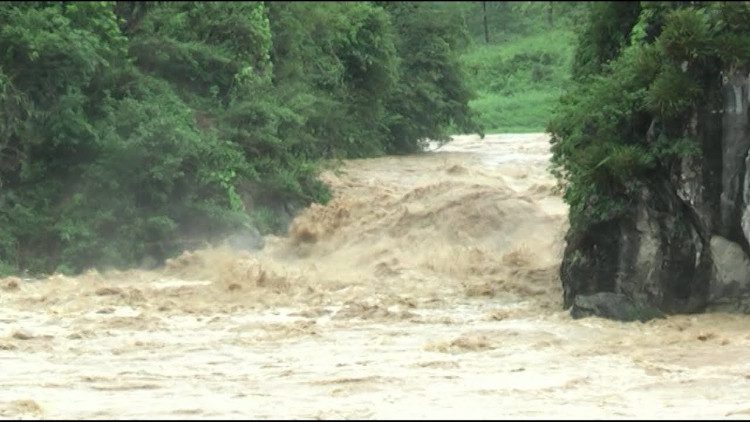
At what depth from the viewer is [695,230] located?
68.9 feet

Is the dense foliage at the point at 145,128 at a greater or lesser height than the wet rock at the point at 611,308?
greater

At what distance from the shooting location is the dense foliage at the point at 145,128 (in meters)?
Answer: 27.5

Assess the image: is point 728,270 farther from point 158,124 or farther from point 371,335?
point 158,124

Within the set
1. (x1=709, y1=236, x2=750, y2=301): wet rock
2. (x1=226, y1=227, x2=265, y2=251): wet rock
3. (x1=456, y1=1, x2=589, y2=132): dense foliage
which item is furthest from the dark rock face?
(x1=456, y1=1, x2=589, y2=132): dense foliage

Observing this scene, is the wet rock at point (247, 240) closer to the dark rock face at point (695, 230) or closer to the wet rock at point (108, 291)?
the wet rock at point (108, 291)

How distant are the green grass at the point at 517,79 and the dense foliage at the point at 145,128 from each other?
27985mm

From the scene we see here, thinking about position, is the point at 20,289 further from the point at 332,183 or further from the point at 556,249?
the point at 332,183

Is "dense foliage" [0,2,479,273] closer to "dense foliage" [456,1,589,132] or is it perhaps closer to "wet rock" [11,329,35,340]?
"wet rock" [11,329,35,340]

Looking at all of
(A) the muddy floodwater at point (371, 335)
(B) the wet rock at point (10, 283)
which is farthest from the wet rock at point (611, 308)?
(B) the wet rock at point (10, 283)

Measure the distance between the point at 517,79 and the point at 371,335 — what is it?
52021 millimetres

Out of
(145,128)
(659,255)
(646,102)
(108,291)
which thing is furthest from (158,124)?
(659,255)

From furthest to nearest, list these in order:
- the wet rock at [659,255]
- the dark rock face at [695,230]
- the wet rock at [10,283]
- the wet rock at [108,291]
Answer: the wet rock at [10,283] → the wet rock at [108,291] → the wet rock at [659,255] → the dark rock face at [695,230]

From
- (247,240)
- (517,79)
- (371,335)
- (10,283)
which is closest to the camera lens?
(371,335)

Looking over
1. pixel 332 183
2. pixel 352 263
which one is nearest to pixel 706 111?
pixel 352 263
